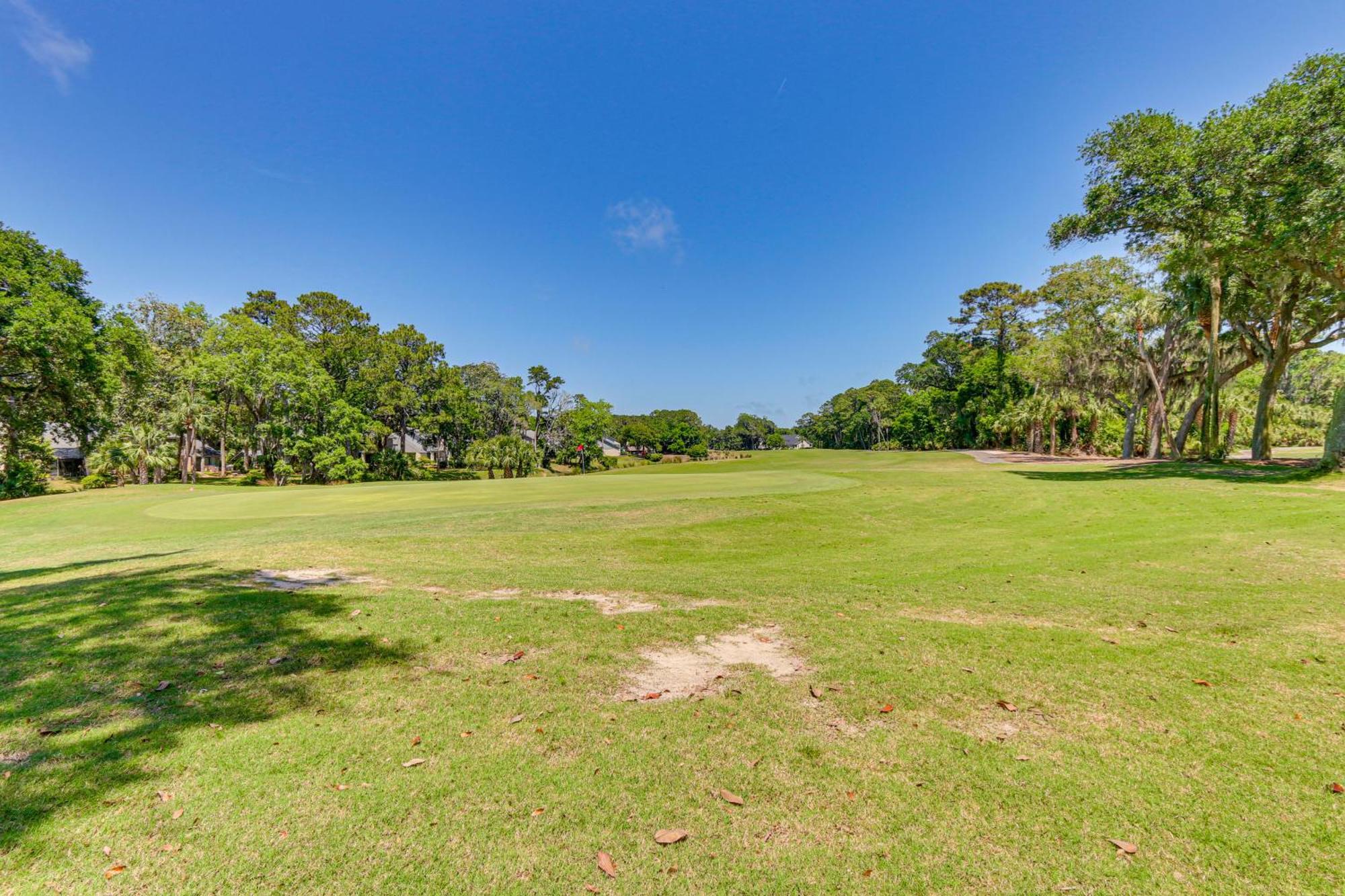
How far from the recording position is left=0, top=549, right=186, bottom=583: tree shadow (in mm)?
8031

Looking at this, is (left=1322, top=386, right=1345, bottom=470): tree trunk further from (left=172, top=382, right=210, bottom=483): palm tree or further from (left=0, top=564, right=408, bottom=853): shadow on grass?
(left=172, top=382, right=210, bottom=483): palm tree

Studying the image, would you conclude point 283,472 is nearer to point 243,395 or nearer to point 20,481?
point 243,395

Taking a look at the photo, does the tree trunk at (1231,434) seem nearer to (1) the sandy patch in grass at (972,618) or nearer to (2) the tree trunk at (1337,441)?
(2) the tree trunk at (1337,441)

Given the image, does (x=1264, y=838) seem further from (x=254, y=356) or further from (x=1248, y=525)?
(x=254, y=356)

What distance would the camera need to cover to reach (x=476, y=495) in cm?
2184

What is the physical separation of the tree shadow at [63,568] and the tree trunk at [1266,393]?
37.3m

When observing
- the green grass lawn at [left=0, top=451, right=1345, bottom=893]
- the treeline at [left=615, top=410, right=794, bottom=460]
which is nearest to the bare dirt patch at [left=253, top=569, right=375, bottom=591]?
the green grass lawn at [left=0, top=451, right=1345, bottom=893]

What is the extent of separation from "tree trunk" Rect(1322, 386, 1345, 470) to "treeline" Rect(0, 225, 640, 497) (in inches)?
2015

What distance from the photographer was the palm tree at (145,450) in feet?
114

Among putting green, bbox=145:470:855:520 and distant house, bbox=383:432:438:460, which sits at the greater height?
distant house, bbox=383:432:438:460

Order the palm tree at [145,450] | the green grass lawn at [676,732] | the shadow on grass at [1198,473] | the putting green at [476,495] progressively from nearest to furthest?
the green grass lawn at [676,732] < the shadow on grass at [1198,473] < the putting green at [476,495] < the palm tree at [145,450]

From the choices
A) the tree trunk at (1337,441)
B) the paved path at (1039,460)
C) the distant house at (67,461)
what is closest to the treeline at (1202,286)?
the tree trunk at (1337,441)

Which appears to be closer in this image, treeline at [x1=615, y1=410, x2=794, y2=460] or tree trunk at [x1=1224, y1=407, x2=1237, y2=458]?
tree trunk at [x1=1224, y1=407, x2=1237, y2=458]

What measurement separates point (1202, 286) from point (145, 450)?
205ft
